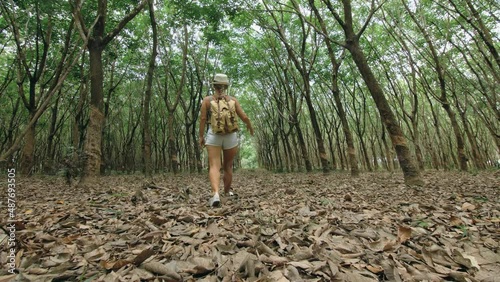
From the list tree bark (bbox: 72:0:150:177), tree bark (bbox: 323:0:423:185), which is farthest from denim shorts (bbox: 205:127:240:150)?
tree bark (bbox: 72:0:150:177)

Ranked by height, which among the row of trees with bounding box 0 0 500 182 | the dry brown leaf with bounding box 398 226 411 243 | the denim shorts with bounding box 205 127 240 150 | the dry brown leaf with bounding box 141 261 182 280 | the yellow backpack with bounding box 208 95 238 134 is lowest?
the dry brown leaf with bounding box 398 226 411 243

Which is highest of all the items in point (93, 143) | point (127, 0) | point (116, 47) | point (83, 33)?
point (116, 47)

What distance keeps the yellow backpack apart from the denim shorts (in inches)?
4.5

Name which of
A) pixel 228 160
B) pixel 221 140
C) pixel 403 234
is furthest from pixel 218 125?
pixel 403 234

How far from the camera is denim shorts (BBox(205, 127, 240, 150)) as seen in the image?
4.24 meters

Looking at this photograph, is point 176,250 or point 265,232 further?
point 265,232

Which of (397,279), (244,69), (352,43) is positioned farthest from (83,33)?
(244,69)

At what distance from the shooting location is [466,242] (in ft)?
7.72

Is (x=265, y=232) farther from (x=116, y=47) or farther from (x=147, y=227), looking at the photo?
(x=116, y=47)

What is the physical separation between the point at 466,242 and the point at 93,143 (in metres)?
7.23

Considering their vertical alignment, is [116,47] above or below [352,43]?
above

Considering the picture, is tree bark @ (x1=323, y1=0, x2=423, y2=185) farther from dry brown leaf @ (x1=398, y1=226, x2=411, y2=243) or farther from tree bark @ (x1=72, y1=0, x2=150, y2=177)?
tree bark @ (x1=72, y1=0, x2=150, y2=177)

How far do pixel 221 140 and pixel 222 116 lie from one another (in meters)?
0.40

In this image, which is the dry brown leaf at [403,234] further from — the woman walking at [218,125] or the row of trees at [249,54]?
the row of trees at [249,54]
